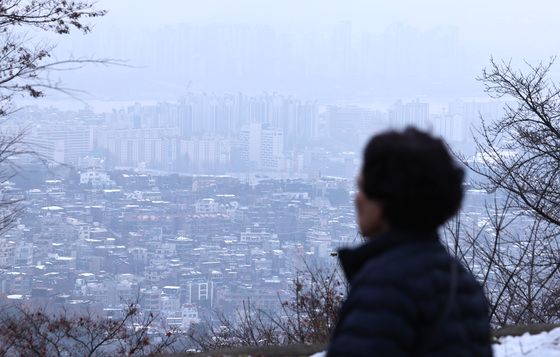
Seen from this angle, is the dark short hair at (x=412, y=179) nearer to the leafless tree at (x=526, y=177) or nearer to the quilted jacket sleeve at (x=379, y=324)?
the quilted jacket sleeve at (x=379, y=324)

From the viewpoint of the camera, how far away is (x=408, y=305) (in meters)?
2.40

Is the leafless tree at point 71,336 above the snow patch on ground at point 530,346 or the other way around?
the other way around

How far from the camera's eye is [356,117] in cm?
4981

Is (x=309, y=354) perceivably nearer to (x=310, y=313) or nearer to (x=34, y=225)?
(x=310, y=313)

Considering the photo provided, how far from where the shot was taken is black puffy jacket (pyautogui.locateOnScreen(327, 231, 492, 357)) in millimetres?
2389

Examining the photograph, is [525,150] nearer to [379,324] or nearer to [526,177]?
[526,177]

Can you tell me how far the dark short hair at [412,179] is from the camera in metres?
2.47

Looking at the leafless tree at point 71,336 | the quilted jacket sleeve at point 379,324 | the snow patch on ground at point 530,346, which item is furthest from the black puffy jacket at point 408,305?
the leafless tree at point 71,336

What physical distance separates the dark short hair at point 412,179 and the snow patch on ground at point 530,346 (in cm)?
436

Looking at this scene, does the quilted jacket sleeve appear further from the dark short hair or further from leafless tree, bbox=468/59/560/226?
leafless tree, bbox=468/59/560/226

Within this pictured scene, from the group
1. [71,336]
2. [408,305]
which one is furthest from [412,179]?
[71,336]

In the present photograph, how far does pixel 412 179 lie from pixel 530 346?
16.2 feet

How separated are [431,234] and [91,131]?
54.8 meters

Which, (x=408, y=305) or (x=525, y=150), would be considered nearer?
(x=408, y=305)
